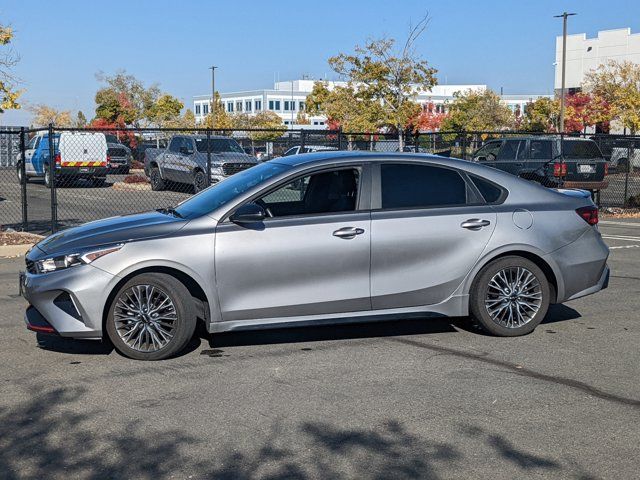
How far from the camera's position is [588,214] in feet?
26.2

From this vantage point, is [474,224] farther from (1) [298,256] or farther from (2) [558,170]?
(2) [558,170]

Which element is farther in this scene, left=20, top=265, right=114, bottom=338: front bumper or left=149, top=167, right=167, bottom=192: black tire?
left=149, top=167, right=167, bottom=192: black tire

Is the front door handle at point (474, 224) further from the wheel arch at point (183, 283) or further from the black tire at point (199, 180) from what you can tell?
the black tire at point (199, 180)

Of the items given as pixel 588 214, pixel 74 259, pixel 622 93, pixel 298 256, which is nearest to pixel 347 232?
pixel 298 256

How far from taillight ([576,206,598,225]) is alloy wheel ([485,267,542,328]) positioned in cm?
79

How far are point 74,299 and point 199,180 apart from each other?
51.5 ft

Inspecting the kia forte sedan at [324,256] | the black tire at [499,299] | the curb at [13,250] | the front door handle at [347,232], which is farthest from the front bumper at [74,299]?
the curb at [13,250]

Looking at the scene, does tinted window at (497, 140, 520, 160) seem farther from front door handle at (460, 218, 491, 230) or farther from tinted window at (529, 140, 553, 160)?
front door handle at (460, 218, 491, 230)

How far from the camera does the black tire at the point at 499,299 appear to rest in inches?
299

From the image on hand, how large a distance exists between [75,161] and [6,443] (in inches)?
888

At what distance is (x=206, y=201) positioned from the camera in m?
7.54

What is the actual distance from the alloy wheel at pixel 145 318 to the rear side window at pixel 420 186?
2055 millimetres

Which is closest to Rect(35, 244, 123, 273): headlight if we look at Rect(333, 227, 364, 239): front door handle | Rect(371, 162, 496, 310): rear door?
Rect(333, 227, 364, 239): front door handle

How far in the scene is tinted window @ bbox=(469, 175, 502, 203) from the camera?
7730 mm
